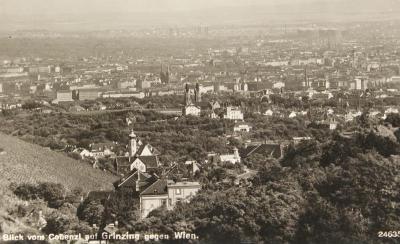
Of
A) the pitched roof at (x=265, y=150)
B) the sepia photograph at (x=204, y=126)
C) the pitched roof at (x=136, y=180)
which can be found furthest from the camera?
the pitched roof at (x=265, y=150)

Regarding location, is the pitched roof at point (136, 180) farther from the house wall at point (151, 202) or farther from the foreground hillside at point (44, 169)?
the foreground hillside at point (44, 169)

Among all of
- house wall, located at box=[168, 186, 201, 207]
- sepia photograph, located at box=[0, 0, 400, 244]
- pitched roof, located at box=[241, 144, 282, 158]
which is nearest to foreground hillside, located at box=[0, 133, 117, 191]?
sepia photograph, located at box=[0, 0, 400, 244]

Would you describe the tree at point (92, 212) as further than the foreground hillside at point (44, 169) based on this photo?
No

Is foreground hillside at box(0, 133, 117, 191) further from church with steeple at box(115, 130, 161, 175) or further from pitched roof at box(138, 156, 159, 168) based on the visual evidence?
pitched roof at box(138, 156, 159, 168)

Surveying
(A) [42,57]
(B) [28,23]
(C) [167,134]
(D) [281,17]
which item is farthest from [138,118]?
(D) [281,17]

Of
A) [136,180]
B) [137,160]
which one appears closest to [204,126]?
[137,160]

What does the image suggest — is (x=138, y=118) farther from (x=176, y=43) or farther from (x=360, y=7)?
(x=176, y=43)

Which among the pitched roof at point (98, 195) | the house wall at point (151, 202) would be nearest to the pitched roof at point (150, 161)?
the pitched roof at point (98, 195)
